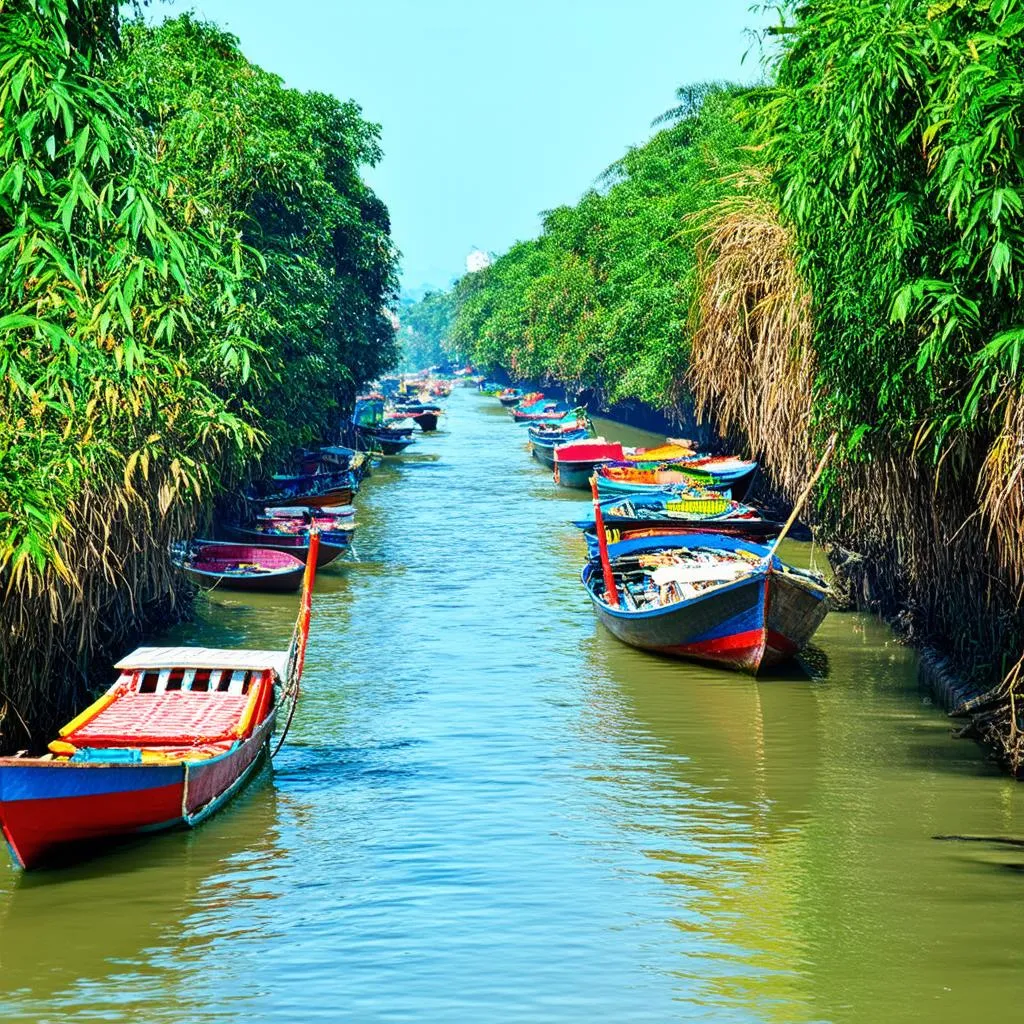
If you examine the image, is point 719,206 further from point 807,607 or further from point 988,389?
point 988,389

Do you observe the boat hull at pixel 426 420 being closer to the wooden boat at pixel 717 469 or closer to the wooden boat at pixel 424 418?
the wooden boat at pixel 424 418

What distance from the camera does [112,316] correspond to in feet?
50.3

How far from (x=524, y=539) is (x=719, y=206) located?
1350 cm

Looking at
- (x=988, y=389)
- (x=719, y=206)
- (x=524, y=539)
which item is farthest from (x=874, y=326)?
(x=524, y=539)

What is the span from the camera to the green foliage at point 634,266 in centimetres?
4791

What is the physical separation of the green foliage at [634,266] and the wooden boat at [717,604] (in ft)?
22.0

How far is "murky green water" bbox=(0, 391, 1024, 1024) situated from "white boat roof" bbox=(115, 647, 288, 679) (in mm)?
1295

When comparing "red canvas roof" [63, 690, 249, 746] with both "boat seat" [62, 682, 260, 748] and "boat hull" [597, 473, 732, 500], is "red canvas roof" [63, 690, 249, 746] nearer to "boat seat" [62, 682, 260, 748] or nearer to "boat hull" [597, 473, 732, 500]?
"boat seat" [62, 682, 260, 748]

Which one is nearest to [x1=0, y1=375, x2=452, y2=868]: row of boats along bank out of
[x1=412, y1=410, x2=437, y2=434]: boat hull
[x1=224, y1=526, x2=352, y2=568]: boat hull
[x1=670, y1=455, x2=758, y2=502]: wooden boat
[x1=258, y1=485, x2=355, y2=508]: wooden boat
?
[x1=224, y1=526, x2=352, y2=568]: boat hull

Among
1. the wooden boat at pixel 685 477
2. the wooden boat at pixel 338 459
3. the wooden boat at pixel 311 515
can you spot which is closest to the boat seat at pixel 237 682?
the wooden boat at pixel 311 515

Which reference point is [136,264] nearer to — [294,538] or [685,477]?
[294,538]

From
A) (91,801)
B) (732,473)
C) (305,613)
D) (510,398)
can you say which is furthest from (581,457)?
(510,398)

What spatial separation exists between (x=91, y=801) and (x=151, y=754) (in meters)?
1.39

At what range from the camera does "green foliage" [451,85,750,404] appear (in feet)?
157
